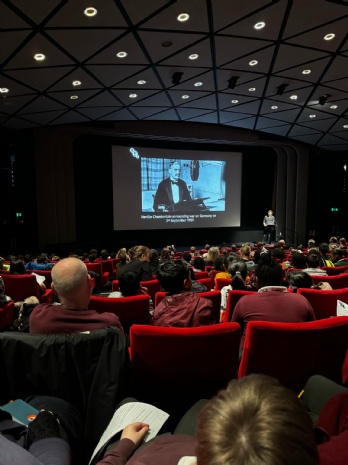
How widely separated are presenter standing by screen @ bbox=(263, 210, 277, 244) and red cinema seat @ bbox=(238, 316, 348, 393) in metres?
12.7

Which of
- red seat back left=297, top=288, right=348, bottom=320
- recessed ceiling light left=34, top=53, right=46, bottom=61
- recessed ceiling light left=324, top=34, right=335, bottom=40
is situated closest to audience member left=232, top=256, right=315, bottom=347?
red seat back left=297, top=288, right=348, bottom=320

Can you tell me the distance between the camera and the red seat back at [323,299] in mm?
3093

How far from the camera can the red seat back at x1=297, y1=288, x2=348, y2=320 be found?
3093mm

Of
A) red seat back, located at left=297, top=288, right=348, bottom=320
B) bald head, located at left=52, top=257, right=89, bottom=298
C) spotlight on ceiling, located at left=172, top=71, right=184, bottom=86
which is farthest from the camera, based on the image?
spotlight on ceiling, located at left=172, top=71, right=184, bottom=86

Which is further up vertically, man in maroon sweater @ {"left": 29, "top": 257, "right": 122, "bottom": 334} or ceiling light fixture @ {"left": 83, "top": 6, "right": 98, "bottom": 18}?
ceiling light fixture @ {"left": 83, "top": 6, "right": 98, "bottom": 18}

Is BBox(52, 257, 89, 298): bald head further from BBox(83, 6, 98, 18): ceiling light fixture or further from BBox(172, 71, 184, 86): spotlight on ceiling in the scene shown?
BBox(172, 71, 184, 86): spotlight on ceiling

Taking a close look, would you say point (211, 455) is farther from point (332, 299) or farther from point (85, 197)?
point (85, 197)

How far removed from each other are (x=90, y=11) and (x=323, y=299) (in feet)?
17.0

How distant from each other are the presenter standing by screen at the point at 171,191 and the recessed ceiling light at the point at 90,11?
8.75 meters

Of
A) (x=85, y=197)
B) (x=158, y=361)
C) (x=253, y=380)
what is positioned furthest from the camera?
(x=85, y=197)

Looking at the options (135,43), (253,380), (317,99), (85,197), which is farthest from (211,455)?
(85,197)


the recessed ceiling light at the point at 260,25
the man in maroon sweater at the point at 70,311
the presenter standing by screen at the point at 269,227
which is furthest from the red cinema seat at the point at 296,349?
the presenter standing by screen at the point at 269,227

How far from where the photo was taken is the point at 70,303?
204 cm

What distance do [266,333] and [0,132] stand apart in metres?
11.2
